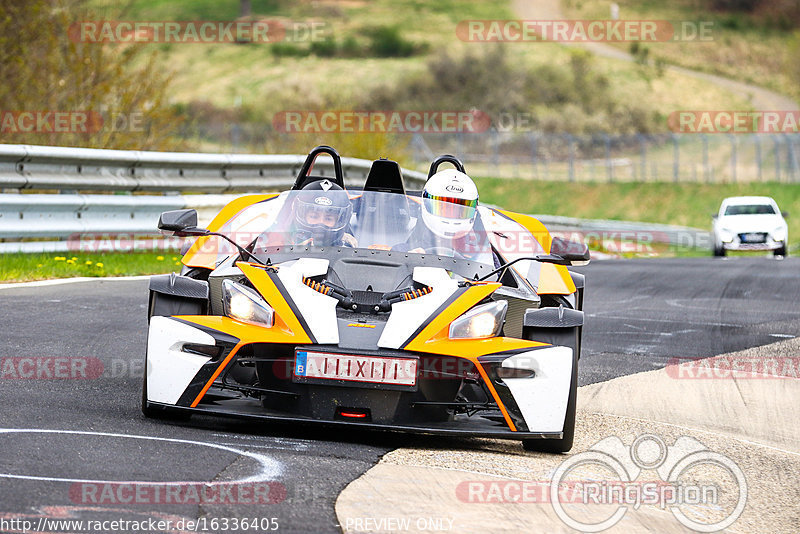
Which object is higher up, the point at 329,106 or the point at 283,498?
the point at 329,106

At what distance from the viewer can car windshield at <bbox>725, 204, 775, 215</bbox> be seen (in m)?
28.6

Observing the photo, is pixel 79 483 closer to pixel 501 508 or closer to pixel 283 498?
pixel 283 498

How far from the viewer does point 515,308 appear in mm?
6781

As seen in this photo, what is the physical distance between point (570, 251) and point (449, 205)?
2.72 ft

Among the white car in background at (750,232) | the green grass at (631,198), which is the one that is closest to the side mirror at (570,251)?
the white car in background at (750,232)

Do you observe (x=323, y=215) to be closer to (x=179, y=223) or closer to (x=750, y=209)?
(x=179, y=223)

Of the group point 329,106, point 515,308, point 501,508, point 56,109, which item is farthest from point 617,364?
point 329,106

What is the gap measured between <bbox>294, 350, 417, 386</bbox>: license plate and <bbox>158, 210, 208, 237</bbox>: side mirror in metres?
1.29

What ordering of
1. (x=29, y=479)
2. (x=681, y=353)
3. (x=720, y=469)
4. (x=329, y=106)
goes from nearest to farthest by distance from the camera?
1. (x=29, y=479)
2. (x=720, y=469)
3. (x=681, y=353)
4. (x=329, y=106)

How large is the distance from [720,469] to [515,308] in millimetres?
1345

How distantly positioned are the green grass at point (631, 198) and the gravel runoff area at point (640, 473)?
3720 cm

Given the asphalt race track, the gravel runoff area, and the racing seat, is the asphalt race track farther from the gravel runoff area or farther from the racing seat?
the racing seat

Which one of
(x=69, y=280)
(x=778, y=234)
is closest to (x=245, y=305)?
(x=69, y=280)

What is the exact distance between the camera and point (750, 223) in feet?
90.1
